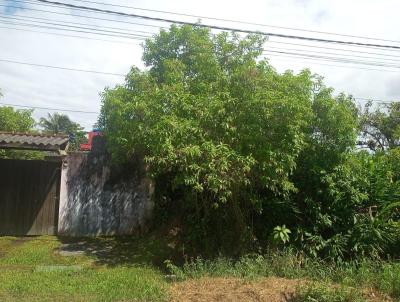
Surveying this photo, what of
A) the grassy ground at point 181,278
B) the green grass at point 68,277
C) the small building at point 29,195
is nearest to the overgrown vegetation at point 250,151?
the grassy ground at point 181,278

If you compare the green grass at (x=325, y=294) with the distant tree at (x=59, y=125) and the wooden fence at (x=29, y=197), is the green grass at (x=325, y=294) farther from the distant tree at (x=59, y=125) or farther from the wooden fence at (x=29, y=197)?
the distant tree at (x=59, y=125)

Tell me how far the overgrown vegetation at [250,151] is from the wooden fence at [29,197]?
2239mm

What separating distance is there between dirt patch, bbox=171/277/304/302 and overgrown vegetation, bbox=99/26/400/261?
1546 millimetres

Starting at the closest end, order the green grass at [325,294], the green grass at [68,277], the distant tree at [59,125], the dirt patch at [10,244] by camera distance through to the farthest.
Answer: the green grass at [325,294] < the green grass at [68,277] < the dirt patch at [10,244] < the distant tree at [59,125]

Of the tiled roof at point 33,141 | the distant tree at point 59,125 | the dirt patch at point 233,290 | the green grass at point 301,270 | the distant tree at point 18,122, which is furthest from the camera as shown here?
the distant tree at point 59,125

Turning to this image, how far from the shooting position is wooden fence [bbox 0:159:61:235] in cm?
1124

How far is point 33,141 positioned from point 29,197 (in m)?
1.75

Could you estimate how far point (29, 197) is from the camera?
11359 millimetres

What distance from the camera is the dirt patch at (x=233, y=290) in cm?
679

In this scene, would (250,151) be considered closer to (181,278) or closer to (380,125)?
(181,278)

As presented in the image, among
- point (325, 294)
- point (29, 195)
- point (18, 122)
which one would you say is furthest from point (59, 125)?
point (325, 294)

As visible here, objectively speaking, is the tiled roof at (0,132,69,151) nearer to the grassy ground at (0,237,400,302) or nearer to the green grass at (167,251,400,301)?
the grassy ground at (0,237,400,302)

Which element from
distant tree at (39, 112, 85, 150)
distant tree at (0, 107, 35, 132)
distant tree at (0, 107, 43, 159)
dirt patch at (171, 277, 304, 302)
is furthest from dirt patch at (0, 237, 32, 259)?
distant tree at (39, 112, 85, 150)

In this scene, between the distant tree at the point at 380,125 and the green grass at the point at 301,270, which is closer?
the green grass at the point at 301,270
